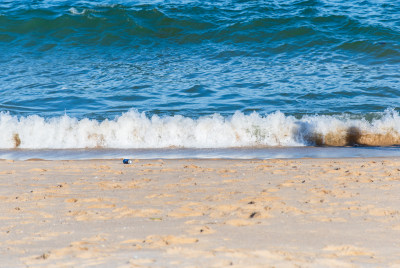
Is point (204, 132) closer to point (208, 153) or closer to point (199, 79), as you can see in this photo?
point (208, 153)

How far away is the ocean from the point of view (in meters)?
8.25

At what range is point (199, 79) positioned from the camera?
1105 centimetres

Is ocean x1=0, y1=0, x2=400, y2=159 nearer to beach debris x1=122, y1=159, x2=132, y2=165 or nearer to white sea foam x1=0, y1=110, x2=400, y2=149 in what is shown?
white sea foam x1=0, y1=110, x2=400, y2=149

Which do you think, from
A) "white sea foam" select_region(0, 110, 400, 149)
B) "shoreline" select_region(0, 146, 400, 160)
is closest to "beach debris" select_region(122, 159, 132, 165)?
"shoreline" select_region(0, 146, 400, 160)

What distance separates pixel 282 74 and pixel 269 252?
8.23 meters

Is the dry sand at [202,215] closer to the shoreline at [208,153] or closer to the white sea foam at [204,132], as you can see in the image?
the shoreline at [208,153]

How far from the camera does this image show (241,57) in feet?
41.6

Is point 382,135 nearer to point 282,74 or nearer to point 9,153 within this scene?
point 282,74

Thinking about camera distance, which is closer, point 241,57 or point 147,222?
point 147,222

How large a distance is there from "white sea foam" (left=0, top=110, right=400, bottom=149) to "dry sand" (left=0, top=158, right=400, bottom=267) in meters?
1.80

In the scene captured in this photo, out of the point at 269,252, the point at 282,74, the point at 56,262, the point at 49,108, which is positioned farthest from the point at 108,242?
the point at 282,74

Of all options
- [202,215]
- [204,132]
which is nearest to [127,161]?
[204,132]

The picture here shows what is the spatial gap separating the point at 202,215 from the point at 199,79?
7.05 m

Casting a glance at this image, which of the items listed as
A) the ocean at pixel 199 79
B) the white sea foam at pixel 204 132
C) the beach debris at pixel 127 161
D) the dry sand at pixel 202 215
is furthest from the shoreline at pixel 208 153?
the dry sand at pixel 202 215
